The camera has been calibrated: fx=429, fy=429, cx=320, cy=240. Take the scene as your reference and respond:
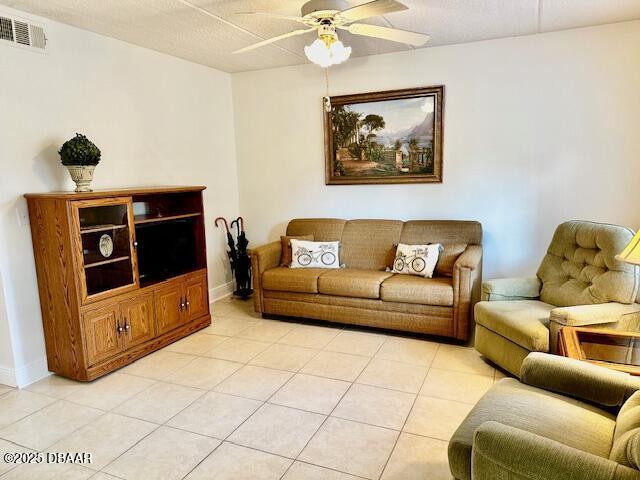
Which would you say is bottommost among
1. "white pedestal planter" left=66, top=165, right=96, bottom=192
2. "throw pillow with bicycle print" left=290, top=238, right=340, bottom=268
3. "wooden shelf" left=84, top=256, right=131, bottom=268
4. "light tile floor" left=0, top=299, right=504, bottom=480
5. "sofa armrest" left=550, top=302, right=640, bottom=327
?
"light tile floor" left=0, top=299, right=504, bottom=480

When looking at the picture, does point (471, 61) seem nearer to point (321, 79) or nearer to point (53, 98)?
point (321, 79)

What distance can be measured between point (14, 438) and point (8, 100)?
2132mm

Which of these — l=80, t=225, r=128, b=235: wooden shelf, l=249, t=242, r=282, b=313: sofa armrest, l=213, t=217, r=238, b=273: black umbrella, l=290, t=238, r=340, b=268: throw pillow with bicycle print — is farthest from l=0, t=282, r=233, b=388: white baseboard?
l=290, t=238, r=340, b=268: throw pillow with bicycle print

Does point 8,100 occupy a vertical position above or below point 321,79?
below

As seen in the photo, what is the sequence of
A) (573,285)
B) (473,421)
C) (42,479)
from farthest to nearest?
(573,285) < (42,479) < (473,421)

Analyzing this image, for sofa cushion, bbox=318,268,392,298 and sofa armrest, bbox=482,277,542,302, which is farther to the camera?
sofa cushion, bbox=318,268,392,298

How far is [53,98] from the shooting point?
3146 mm

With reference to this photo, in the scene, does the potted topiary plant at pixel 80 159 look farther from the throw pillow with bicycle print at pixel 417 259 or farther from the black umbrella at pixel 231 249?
the throw pillow with bicycle print at pixel 417 259

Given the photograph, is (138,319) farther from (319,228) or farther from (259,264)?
(319,228)

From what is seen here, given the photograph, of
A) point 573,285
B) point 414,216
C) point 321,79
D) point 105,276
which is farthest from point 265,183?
point 573,285

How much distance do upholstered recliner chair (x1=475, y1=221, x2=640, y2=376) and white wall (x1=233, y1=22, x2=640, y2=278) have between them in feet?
2.32

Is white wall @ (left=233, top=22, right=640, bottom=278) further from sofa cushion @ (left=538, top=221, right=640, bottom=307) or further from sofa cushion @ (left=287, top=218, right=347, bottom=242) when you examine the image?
sofa cushion @ (left=538, top=221, right=640, bottom=307)

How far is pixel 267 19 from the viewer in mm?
3189

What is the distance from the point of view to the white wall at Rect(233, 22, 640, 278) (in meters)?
3.57
